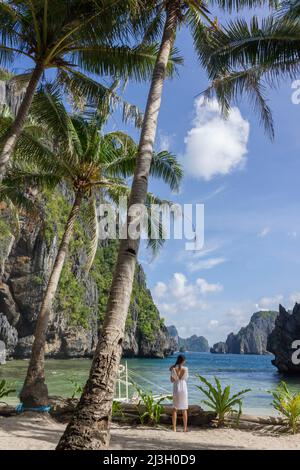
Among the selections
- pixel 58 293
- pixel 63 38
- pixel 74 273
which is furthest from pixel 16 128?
pixel 74 273

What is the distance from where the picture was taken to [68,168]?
38.1ft

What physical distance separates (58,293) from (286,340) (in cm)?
3266

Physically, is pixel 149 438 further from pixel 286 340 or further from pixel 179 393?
pixel 286 340

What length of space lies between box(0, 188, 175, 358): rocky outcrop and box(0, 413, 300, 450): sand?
31175 millimetres

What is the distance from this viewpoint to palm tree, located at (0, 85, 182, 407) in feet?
33.1

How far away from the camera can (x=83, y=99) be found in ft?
36.8

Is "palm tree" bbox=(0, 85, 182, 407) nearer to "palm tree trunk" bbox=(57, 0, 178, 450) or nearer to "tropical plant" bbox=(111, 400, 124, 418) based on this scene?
"tropical plant" bbox=(111, 400, 124, 418)

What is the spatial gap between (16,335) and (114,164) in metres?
45.0

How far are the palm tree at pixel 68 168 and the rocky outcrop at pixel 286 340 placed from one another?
151 feet

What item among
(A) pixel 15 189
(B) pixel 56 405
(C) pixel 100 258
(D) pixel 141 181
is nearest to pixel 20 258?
(C) pixel 100 258

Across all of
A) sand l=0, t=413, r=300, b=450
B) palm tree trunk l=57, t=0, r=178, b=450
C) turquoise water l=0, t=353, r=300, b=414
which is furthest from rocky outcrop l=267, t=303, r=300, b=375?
palm tree trunk l=57, t=0, r=178, b=450

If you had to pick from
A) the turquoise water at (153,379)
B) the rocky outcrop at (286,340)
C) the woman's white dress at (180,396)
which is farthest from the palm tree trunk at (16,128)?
the rocky outcrop at (286,340)

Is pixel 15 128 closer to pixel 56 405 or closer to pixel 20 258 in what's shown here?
pixel 56 405
